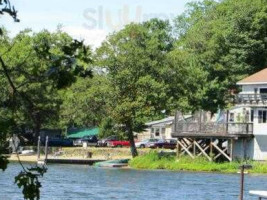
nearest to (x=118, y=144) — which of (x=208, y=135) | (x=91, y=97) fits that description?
(x=91, y=97)

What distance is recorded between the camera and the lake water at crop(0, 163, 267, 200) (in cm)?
4134

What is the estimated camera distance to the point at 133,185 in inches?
1918

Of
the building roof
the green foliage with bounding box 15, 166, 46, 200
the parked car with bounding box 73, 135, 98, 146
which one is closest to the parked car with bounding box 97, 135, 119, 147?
the parked car with bounding box 73, 135, 98, 146

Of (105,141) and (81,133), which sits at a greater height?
(81,133)

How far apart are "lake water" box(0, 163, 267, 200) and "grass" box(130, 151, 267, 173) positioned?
3.68 m

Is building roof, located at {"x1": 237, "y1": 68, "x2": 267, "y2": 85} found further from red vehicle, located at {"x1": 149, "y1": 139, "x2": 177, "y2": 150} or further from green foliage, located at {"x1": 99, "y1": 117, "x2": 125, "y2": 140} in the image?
red vehicle, located at {"x1": 149, "y1": 139, "x2": 177, "y2": 150}

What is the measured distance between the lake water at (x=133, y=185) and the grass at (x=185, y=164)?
3.68m

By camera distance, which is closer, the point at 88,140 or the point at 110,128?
the point at 110,128

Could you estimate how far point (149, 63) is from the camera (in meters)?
72.1

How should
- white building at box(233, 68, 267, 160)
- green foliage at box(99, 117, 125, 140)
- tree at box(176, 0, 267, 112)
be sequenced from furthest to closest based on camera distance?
tree at box(176, 0, 267, 112) → green foliage at box(99, 117, 125, 140) → white building at box(233, 68, 267, 160)

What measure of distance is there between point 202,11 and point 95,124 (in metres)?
27.1

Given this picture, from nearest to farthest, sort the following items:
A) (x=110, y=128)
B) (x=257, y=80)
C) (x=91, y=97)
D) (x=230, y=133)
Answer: (x=230, y=133), (x=91, y=97), (x=257, y=80), (x=110, y=128)

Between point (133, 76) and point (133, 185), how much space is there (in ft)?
79.4

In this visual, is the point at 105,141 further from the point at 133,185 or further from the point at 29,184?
the point at 29,184
